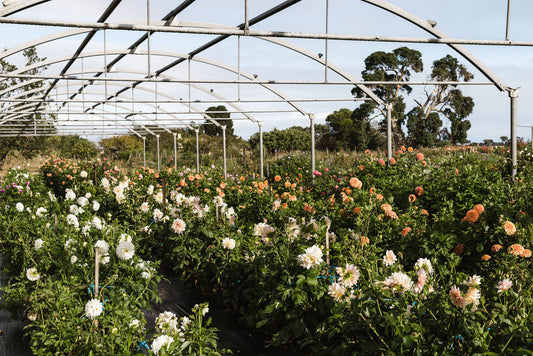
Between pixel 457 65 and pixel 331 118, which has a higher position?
pixel 457 65

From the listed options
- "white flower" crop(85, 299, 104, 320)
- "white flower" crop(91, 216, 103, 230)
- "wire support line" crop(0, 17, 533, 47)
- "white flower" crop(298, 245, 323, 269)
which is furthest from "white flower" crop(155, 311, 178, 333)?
"wire support line" crop(0, 17, 533, 47)

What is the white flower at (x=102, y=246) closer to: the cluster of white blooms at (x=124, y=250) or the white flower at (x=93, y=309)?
the cluster of white blooms at (x=124, y=250)

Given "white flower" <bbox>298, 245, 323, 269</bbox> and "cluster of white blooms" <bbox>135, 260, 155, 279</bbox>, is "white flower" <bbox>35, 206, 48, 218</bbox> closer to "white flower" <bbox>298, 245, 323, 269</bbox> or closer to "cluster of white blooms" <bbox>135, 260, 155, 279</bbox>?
"cluster of white blooms" <bbox>135, 260, 155, 279</bbox>

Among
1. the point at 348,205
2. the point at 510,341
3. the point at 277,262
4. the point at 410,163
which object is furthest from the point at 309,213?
the point at 410,163

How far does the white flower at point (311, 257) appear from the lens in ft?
9.52

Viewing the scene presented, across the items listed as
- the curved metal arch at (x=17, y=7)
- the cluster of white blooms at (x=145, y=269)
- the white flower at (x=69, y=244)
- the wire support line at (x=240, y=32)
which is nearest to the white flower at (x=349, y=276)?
the cluster of white blooms at (x=145, y=269)

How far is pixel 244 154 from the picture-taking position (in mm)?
18859

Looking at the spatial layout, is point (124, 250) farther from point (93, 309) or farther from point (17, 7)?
point (17, 7)

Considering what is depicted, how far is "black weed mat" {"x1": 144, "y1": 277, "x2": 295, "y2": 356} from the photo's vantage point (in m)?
3.63

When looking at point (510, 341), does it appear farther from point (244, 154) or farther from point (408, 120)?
point (408, 120)

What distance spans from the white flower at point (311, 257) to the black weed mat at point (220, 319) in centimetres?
90

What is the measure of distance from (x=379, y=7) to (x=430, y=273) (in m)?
3.68

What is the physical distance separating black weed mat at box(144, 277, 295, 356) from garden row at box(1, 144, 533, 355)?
12 cm

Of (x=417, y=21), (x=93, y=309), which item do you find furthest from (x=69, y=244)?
(x=417, y=21)
